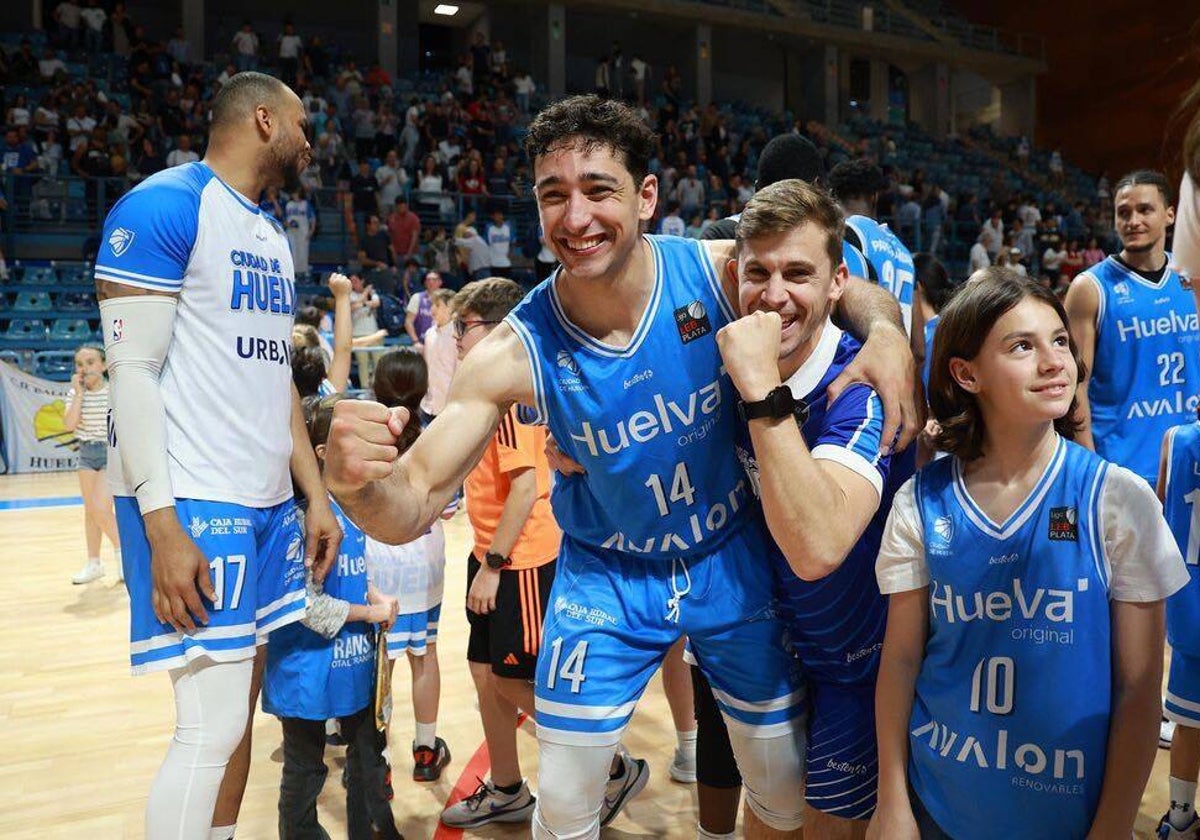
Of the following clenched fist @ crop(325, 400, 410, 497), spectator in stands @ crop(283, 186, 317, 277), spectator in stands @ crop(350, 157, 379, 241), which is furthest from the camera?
spectator in stands @ crop(350, 157, 379, 241)

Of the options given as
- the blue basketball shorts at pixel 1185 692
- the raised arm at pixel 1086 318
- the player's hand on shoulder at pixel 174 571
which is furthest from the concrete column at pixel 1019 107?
the player's hand on shoulder at pixel 174 571

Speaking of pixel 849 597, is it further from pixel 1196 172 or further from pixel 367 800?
pixel 367 800

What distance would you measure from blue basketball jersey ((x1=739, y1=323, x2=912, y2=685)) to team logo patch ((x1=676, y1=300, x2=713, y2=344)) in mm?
241

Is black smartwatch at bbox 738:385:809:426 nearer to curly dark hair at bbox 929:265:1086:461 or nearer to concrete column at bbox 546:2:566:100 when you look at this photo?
curly dark hair at bbox 929:265:1086:461

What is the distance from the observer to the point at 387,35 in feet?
64.4

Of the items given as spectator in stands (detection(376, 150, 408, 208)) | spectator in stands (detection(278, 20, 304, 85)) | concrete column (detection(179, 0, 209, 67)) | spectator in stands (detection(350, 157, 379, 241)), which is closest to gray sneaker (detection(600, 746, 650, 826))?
spectator in stands (detection(350, 157, 379, 241))

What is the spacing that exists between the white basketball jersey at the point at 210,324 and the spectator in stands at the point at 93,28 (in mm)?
16139

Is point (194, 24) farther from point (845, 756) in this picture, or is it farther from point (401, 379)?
point (845, 756)

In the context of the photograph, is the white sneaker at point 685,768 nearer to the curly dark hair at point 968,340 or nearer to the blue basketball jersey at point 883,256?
the blue basketball jersey at point 883,256

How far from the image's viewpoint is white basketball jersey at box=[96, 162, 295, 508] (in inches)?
88.4

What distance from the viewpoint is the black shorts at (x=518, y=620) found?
3.04 m

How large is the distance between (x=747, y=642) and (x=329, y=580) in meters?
1.42

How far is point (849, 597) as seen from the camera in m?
2.08

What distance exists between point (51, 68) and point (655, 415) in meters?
16.2
